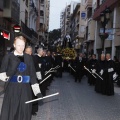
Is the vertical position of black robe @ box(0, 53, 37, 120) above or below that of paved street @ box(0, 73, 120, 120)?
above

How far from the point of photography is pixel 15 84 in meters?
5.31

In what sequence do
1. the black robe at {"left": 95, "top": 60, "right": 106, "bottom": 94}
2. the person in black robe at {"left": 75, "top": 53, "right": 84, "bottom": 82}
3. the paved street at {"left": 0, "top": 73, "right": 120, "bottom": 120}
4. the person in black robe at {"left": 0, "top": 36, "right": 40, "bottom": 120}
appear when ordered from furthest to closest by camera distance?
1. the person in black robe at {"left": 75, "top": 53, "right": 84, "bottom": 82}
2. the black robe at {"left": 95, "top": 60, "right": 106, "bottom": 94}
3. the paved street at {"left": 0, "top": 73, "right": 120, "bottom": 120}
4. the person in black robe at {"left": 0, "top": 36, "right": 40, "bottom": 120}

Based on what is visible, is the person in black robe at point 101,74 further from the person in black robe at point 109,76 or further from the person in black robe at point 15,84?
the person in black robe at point 15,84

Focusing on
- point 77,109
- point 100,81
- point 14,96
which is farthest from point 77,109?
point 100,81

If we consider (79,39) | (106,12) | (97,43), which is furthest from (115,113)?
(79,39)

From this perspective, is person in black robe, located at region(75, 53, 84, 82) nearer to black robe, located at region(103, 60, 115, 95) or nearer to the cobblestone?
black robe, located at region(103, 60, 115, 95)

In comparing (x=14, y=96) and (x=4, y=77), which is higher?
(x=4, y=77)

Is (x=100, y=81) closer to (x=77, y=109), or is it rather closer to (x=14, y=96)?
(x=77, y=109)

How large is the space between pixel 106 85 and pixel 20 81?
8281 mm

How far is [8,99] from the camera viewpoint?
209 inches

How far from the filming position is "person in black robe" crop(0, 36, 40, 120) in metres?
5.28

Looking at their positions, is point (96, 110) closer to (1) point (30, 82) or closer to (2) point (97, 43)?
(1) point (30, 82)

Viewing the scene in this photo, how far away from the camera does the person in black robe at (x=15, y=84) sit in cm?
528

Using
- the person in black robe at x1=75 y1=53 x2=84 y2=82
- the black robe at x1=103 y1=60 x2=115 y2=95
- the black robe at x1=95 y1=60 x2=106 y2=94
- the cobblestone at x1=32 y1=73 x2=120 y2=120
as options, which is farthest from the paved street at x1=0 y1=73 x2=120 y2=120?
the person in black robe at x1=75 y1=53 x2=84 y2=82
